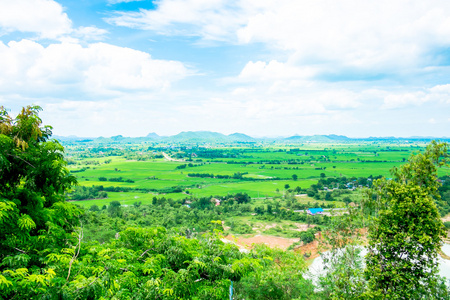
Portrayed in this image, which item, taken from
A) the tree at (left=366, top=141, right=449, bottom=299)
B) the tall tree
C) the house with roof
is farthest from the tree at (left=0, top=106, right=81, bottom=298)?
the house with roof

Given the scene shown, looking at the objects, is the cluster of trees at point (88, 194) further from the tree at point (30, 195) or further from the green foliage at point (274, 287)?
the tree at point (30, 195)

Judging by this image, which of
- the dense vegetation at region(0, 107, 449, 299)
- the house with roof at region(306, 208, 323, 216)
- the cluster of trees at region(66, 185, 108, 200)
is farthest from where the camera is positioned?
the cluster of trees at region(66, 185, 108, 200)

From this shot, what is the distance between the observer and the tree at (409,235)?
6.20 metres

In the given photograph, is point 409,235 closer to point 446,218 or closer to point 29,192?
point 29,192

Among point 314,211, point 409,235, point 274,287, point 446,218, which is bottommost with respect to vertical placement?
point 314,211

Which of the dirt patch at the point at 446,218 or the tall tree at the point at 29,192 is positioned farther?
the dirt patch at the point at 446,218

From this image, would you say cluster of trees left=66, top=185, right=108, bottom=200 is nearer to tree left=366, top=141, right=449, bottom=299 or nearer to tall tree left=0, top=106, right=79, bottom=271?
tall tree left=0, top=106, right=79, bottom=271

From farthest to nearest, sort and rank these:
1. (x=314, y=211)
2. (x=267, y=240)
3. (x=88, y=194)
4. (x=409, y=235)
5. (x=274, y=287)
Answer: (x=88, y=194)
(x=314, y=211)
(x=267, y=240)
(x=274, y=287)
(x=409, y=235)

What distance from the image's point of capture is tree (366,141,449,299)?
6.20 meters


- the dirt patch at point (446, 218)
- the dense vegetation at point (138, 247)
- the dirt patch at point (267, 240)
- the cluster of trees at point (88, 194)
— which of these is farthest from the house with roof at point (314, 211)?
the cluster of trees at point (88, 194)

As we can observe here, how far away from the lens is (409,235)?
629 centimetres

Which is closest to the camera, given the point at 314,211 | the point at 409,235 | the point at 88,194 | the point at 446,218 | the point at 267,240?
the point at 409,235

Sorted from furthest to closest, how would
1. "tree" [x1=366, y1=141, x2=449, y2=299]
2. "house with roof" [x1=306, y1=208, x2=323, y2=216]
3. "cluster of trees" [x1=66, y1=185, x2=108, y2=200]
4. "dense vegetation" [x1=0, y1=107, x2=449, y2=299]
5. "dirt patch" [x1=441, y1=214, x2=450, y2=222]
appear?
"cluster of trees" [x1=66, y1=185, x2=108, y2=200] < "house with roof" [x1=306, y1=208, x2=323, y2=216] < "dirt patch" [x1=441, y1=214, x2=450, y2=222] < "tree" [x1=366, y1=141, x2=449, y2=299] < "dense vegetation" [x1=0, y1=107, x2=449, y2=299]

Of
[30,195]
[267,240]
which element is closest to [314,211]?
[267,240]
